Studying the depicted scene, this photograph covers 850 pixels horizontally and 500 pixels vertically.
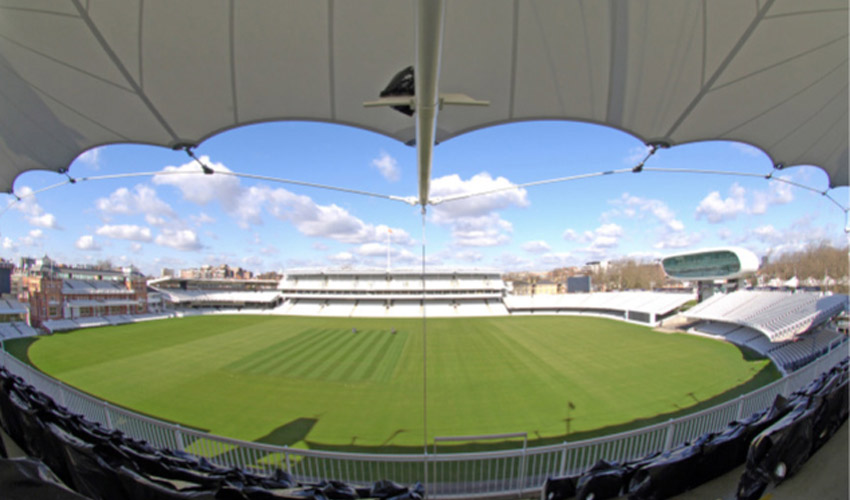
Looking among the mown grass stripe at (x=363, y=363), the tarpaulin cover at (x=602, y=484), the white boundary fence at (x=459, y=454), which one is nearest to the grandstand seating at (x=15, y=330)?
the mown grass stripe at (x=363, y=363)

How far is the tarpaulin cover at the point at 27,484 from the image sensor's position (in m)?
2.01

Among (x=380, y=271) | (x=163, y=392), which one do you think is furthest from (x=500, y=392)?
(x=380, y=271)

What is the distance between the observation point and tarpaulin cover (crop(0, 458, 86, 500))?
2006 mm

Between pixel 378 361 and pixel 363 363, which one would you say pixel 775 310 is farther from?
pixel 363 363

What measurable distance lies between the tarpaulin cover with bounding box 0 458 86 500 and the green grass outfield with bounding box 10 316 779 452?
15.9 feet

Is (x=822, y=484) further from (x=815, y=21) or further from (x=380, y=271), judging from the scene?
(x=380, y=271)

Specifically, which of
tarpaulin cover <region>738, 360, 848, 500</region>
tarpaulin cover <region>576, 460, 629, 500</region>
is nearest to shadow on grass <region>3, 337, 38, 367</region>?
tarpaulin cover <region>576, 460, 629, 500</region>

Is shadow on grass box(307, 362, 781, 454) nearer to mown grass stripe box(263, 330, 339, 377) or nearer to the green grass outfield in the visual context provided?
the green grass outfield

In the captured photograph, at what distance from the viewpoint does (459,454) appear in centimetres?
360

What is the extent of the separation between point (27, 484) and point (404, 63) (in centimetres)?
470

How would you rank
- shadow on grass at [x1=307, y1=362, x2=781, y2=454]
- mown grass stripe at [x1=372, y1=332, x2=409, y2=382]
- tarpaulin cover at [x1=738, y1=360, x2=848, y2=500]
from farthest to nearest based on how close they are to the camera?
mown grass stripe at [x1=372, y1=332, x2=409, y2=382], shadow on grass at [x1=307, y1=362, x2=781, y2=454], tarpaulin cover at [x1=738, y1=360, x2=848, y2=500]

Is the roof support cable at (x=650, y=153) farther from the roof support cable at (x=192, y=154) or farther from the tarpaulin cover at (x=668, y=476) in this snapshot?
the roof support cable at (x=192, y=154)

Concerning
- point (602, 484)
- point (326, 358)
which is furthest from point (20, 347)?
point (602, 484)

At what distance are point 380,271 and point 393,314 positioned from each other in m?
7.13
